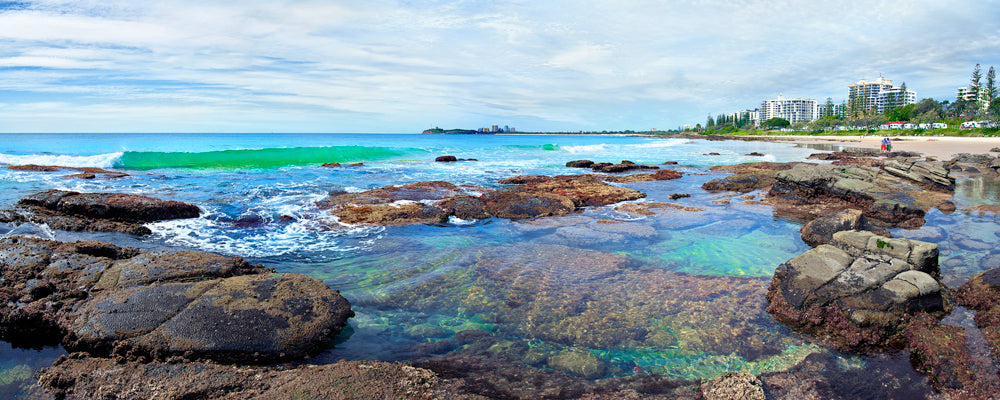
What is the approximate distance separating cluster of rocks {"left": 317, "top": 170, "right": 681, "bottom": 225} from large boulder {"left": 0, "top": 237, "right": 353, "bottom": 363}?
5166 mm

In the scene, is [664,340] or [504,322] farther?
[504,322]

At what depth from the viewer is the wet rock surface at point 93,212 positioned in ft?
28.3

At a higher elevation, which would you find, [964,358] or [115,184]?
[115,184]

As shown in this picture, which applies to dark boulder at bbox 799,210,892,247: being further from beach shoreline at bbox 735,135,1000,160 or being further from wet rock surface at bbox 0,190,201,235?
beach shoreline at bbox 735,135,1000,160

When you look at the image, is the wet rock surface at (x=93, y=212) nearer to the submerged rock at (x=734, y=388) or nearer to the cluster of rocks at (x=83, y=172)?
the submerged rock at (x=734, y=388)

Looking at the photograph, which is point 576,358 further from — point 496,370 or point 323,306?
point 323,306

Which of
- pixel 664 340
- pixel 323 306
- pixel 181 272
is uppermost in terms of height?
pixel 181 272

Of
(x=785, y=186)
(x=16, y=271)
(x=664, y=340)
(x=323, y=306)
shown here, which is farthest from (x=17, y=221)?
(x=785, y=186)

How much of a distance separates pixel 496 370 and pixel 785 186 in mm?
13248

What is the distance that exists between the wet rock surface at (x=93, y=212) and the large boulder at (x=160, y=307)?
3555mm

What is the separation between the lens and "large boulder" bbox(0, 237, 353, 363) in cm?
389

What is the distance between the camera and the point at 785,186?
13.6 m

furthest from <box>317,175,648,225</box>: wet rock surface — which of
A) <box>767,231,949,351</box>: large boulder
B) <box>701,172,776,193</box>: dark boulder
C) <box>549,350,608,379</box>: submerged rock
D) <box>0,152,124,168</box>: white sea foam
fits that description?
<box>0,152,124,168</box>: white sea foam

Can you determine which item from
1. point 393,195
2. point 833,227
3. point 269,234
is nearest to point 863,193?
point 833,227
